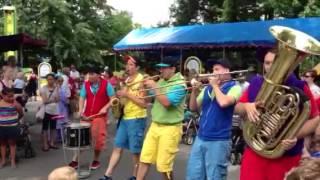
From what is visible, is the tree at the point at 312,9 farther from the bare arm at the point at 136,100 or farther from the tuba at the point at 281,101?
the tuba at the point at 281,101

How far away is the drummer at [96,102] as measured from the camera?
7.89 m

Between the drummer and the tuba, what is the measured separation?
13.0 feet

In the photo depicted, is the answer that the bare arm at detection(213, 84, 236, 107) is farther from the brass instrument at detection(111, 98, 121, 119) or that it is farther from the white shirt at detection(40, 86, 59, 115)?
the white shirt at detection(40, 86, 59, 115)

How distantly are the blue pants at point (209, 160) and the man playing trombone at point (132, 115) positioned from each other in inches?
73.3

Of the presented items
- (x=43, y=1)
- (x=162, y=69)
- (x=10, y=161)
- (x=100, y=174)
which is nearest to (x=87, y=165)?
(x=100, y=174)

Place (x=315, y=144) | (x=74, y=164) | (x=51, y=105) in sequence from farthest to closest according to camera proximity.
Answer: (x=51, y=105)
(x=74, y=164)
(x=315, y=144)

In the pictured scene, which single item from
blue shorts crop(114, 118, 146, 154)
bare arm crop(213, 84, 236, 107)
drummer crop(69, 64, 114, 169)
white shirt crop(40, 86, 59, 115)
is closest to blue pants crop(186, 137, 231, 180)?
bare arm crop(213, 84, 236, 107)

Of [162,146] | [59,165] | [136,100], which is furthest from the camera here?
[59,165]

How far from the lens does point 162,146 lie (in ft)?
20.6

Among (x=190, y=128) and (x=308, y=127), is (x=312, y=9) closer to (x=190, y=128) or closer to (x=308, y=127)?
(x=190, y=128)

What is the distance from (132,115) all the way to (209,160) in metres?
2.17

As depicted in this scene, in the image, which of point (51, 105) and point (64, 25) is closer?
point (51, 105)

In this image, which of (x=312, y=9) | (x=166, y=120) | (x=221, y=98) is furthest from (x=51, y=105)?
(x=312, y=9)

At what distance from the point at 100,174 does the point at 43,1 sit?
25.1 metres
